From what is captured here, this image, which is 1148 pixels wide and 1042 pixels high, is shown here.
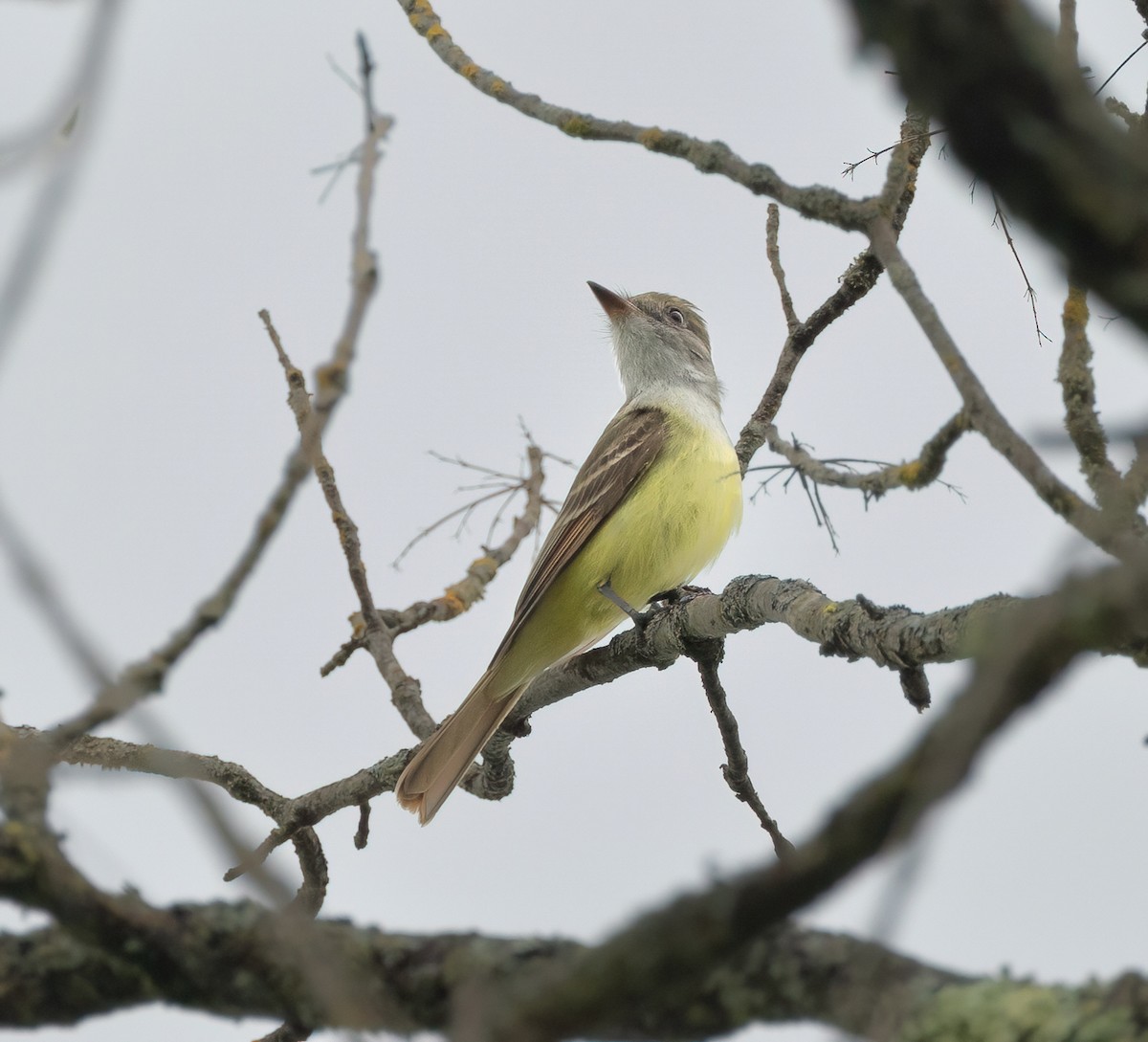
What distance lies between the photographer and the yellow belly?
8047 millimetres

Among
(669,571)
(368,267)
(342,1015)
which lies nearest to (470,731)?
(669,571)

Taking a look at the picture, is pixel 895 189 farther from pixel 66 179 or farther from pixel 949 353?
pixel 66 179

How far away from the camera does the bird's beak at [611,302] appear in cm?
1081

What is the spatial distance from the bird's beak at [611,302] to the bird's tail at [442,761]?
477 centimetres

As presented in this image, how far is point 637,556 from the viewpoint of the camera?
8.05 m

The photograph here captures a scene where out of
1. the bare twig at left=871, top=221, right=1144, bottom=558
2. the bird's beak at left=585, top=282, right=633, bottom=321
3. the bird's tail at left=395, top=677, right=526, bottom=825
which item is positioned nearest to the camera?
the bare twig at left=871, top=221, right=1144, bottom=558

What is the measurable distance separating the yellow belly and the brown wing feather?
8 centimetres

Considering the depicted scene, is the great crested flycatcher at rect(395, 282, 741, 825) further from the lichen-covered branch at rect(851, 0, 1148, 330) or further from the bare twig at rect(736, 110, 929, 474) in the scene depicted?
the lichen-covered branch at rect(851, 0, 1148, 330)

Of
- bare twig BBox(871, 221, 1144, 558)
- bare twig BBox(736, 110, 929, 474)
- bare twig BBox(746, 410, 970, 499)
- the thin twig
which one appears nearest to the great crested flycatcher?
bare twig BBox(736, 110, 929, 474)

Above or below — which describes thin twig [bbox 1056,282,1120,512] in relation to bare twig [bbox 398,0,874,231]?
below

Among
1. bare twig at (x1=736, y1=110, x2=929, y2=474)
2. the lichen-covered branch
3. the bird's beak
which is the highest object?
the bird's beak

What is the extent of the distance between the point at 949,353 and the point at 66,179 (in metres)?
1.69

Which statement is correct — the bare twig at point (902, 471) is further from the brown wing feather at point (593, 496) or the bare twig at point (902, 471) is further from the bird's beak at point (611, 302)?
the bird's beak at point (611, 302)

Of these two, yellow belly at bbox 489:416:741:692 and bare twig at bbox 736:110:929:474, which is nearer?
bare twig at bbox 736:110:929:474
